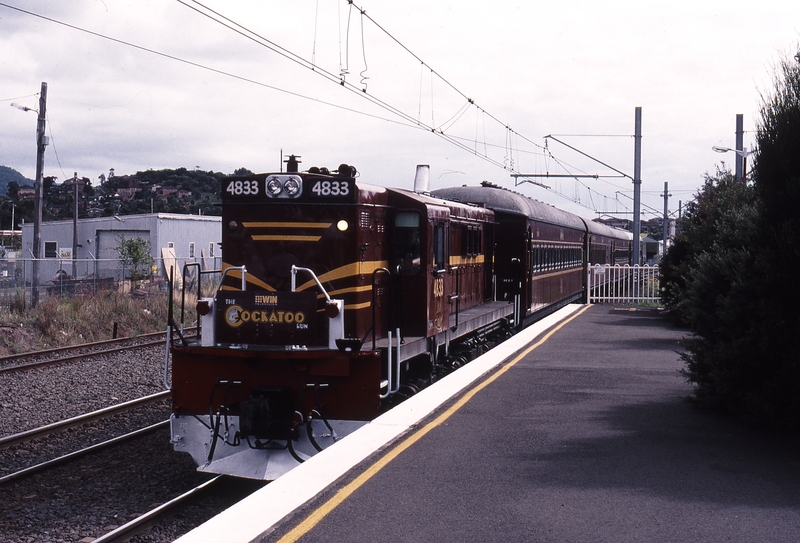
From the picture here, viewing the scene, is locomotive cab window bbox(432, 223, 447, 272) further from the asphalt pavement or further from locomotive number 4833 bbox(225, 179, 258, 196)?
locomotive number 4833 bbox(225, 179, 258, 196)

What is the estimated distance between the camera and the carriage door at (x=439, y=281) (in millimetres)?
11234

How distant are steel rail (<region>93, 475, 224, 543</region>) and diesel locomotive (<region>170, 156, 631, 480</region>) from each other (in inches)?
21.2

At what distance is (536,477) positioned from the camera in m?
6.07

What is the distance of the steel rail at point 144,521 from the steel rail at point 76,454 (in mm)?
2000

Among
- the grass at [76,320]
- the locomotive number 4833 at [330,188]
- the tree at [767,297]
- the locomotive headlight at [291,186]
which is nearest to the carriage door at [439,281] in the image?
the locomotive number 4833 at [330,188]

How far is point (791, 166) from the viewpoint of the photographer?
709 cm

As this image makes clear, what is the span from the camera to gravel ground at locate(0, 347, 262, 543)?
24.8 feet

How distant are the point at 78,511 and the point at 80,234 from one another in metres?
49.3

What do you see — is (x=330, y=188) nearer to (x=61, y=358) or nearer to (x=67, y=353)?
(x=61, y=358)

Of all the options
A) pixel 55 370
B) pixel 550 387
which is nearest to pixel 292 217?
pixel 550 387

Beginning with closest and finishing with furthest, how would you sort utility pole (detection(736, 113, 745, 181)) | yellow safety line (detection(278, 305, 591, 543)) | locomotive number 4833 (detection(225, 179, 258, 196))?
yellow safety line (detection(278, 305, 591, 543)), locomotive number 4833 (detection(225, 179, 258, 196)), utility pole (detection(736, 113, 745, 181))

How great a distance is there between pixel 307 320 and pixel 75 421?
489cm

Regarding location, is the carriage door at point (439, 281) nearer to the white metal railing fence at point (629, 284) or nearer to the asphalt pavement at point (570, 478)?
the asphalt pavement at point (570, 478)

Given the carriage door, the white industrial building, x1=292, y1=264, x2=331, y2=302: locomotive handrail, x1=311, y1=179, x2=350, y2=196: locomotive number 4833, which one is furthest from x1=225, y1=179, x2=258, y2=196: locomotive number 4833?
the white industrial building
